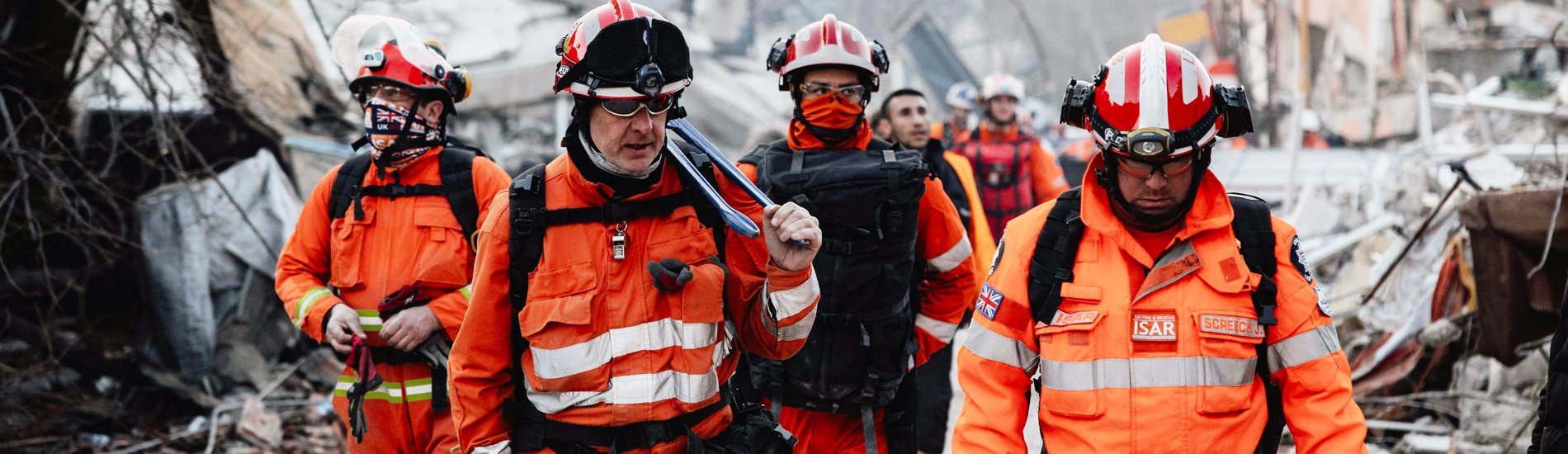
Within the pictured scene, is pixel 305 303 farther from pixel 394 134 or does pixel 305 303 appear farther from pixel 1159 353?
pixel 1159 353

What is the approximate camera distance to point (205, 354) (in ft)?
29.1

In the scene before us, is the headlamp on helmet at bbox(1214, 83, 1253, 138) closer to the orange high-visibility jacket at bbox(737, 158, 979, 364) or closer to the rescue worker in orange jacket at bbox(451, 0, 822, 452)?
the rescue worker in orange jacket at bbox(451, 0, 822, 452)

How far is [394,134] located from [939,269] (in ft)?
7.02

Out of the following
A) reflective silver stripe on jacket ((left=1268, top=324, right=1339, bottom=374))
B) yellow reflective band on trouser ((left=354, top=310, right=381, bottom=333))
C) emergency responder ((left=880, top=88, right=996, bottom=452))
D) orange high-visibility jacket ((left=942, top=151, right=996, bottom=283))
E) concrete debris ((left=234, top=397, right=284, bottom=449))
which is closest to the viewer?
reflective silver stripe on jacket ((left=1268, top=324, right=1339, bottom=374))

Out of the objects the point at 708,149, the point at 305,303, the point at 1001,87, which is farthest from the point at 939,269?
the point at 1001,87

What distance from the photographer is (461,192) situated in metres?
4.89

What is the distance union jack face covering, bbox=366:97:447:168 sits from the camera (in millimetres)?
4918

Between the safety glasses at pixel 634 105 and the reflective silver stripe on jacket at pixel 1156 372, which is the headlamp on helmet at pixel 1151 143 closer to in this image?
the reflective silver stripe on jacket at pixel 1156 372

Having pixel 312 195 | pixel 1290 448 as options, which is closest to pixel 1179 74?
pixel 312 195

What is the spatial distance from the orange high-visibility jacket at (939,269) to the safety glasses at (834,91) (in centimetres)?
36

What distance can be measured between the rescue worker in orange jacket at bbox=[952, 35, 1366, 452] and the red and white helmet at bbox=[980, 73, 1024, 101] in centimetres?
627

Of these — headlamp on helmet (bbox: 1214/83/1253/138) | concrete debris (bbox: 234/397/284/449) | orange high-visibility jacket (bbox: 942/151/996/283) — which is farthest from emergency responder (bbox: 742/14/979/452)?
concrete debris (bbox: 234/397/284/449)

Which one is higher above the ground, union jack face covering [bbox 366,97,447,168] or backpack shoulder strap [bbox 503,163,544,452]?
union jack face covering [bbox 366,97,447,168]

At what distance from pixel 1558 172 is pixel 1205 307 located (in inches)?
→ 203
